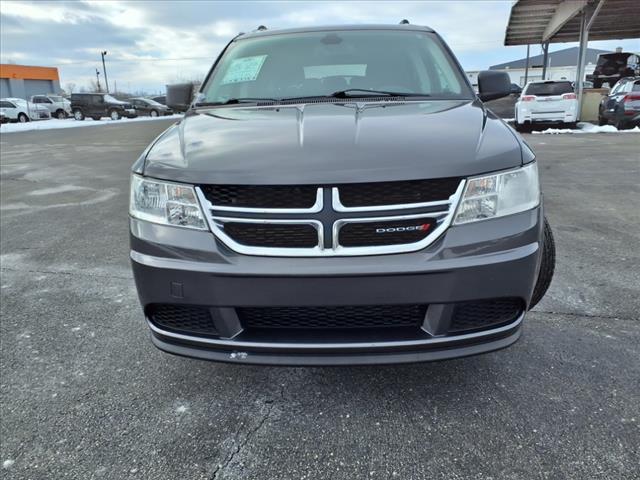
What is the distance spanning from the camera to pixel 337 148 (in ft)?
5.76

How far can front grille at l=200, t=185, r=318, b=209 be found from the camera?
166 cm

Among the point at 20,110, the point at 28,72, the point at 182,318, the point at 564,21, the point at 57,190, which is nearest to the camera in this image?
the point at 182,318

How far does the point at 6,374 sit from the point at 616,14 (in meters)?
22.6

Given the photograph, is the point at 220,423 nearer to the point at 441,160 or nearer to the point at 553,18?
the point at 441,160

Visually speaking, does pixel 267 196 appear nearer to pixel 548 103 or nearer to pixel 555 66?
pixel 548 103

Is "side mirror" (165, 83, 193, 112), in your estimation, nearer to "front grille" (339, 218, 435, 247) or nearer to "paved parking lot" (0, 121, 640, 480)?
"paved parking lot" (0, 121, 640, 480)

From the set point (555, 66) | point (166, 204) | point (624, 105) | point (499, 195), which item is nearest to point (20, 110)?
point (624, 105)

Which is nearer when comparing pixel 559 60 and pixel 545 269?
pixel 545 269

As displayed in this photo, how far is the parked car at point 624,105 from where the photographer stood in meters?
12.9

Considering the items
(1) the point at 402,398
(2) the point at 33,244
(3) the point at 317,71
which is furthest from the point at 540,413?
(2) the point at 33,244

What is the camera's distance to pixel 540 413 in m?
1.97

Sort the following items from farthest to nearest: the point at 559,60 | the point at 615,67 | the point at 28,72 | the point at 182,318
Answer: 1. the point at 559,60
2. the point at 28,72
3. the point at 615,67
4. the point at 182,318

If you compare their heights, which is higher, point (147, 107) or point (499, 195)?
point (147, 107)

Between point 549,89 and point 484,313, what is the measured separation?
48.0 ft
